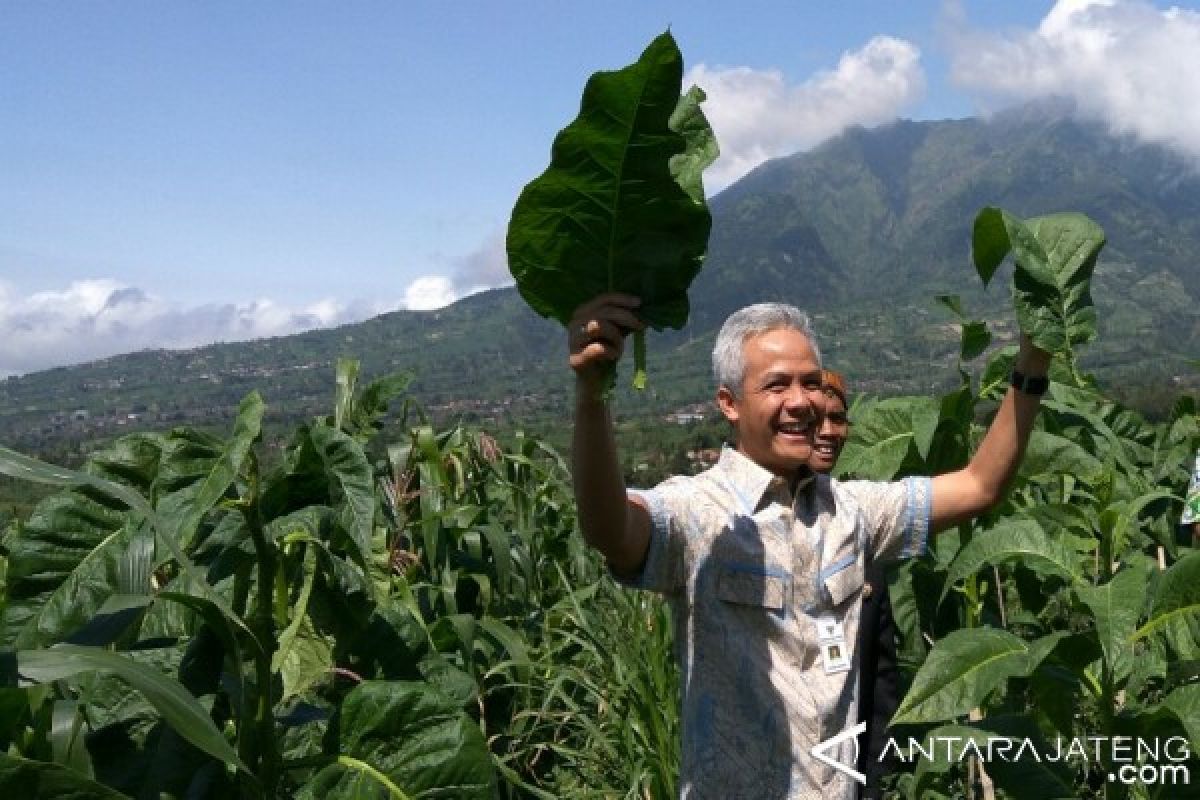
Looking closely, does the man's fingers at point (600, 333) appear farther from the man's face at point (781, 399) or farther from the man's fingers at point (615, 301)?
the man's face at point (781, 399)

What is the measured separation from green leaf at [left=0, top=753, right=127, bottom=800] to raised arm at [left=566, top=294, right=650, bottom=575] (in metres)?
0.82

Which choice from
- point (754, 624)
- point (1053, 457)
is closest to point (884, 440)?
point (1053, 457)

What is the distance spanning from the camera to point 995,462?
8.00 feet

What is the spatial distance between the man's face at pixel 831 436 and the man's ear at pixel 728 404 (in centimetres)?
32

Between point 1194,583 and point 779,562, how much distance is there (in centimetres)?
74

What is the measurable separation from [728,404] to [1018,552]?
64 centimetres

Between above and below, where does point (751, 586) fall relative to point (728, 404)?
below

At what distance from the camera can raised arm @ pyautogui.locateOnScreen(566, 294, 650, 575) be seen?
1.67m

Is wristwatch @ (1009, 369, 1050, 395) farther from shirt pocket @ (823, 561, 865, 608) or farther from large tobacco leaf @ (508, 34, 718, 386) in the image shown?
large tobacco leaf @ (508, 34, 718, 386)

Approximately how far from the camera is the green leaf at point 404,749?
1.62 meters

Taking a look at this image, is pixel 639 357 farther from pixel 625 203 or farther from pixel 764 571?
pixel 764 571

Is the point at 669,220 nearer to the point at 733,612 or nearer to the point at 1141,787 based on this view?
the point at 733,612

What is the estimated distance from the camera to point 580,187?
1.56 meters

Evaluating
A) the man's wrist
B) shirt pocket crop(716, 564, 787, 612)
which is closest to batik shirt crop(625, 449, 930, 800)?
shirt pocket crop(716, 564, 787, 612)
